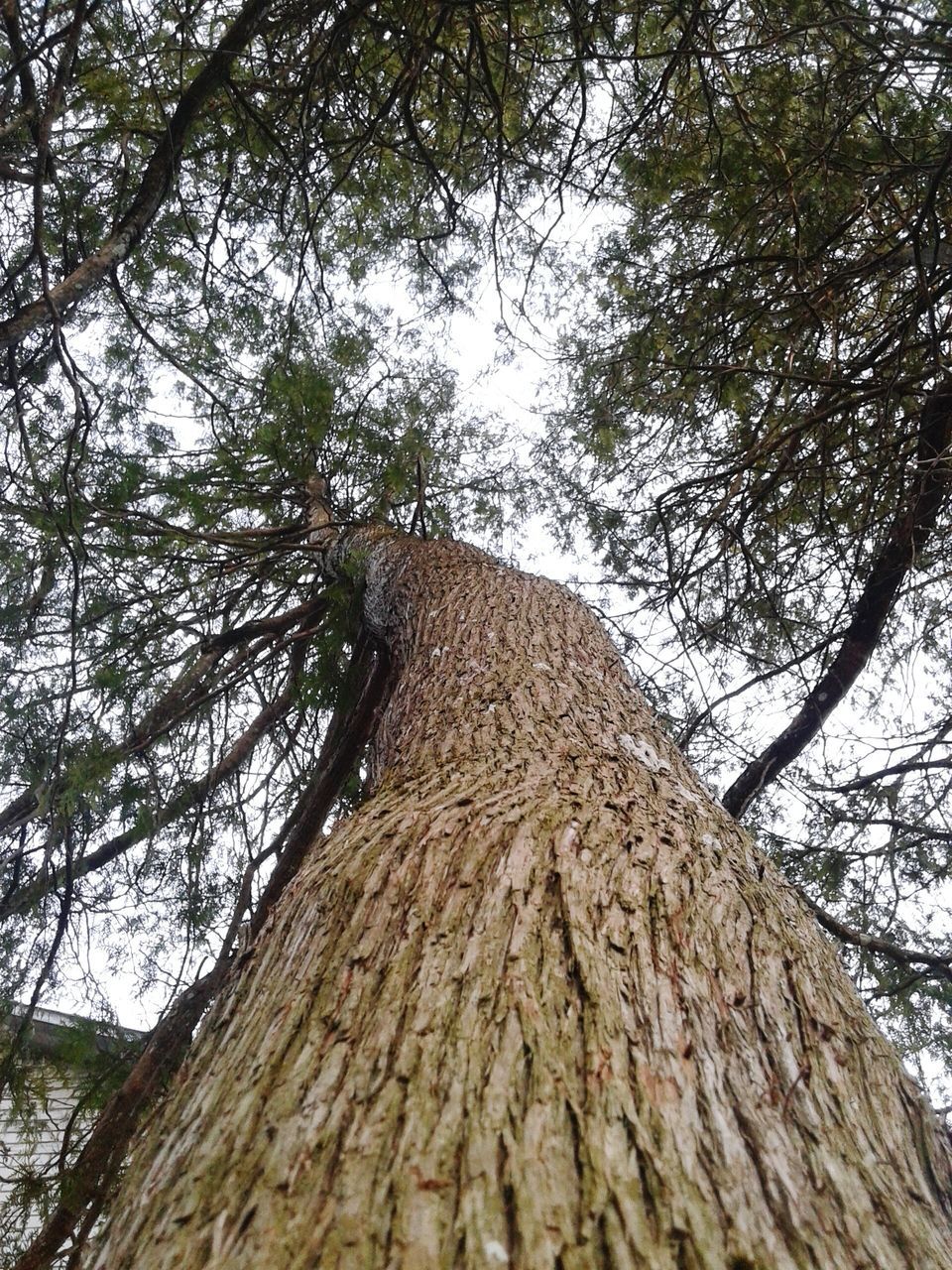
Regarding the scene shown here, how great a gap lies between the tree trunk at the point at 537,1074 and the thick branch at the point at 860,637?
1.72m

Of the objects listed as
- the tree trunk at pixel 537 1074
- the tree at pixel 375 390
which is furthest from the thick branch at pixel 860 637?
the tree trunk at pixel 537 1074

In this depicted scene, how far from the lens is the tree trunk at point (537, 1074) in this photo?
2.03ft

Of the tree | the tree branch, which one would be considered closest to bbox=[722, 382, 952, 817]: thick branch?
the tree

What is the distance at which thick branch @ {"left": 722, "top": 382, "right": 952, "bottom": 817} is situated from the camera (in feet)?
8.88

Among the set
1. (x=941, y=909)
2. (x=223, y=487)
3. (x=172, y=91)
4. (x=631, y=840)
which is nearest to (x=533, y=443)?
(x=223, y=487)

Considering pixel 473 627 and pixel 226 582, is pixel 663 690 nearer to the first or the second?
pixel 473 627

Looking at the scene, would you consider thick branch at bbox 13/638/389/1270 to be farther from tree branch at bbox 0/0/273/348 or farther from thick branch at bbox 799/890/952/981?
thick branch at bbox 799/890/952/981

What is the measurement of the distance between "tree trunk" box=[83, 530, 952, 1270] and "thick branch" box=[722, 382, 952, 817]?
172 centimetres

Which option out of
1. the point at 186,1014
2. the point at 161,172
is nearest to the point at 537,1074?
the point at 186,1014

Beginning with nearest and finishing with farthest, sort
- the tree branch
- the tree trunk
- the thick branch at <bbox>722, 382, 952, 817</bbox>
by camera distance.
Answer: the tree trunk < the tree branch < the thick branch at <bbox>722, 382, 952, 817</bbox>

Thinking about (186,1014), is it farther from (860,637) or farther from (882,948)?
(860,637)

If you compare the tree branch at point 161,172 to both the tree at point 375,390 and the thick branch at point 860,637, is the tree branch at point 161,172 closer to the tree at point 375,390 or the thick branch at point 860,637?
the tree at point 375,390

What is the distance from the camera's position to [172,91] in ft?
9.60

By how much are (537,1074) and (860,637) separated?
8.44 feet
